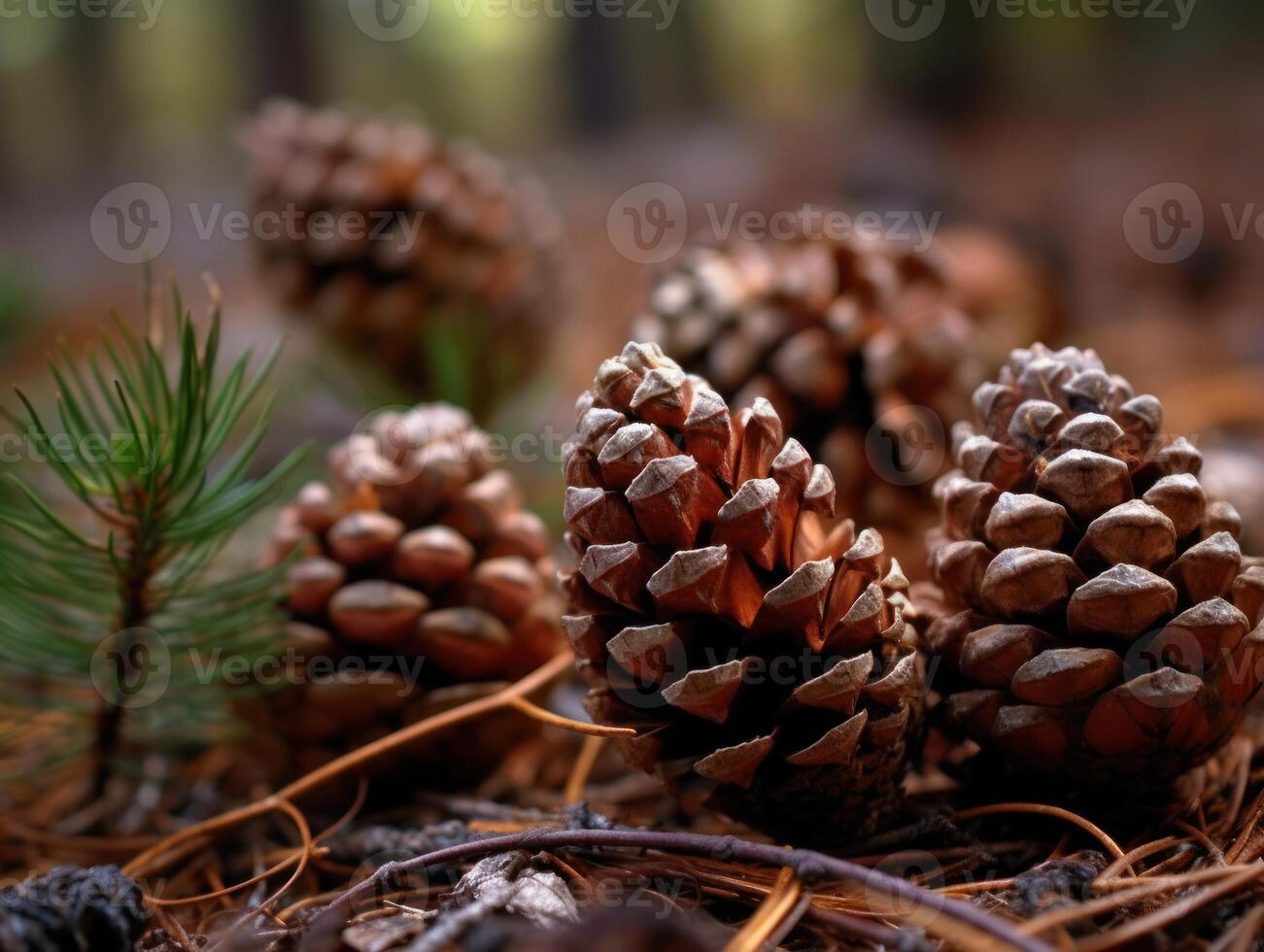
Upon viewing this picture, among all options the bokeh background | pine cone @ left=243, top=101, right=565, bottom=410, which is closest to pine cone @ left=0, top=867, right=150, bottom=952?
the bokeh background

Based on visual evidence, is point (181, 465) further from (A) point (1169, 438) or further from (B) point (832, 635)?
(A) point (1169, 438)

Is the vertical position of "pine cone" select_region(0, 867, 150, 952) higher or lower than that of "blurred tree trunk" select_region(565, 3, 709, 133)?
lower

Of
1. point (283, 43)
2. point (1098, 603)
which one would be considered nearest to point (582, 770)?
point (1098, 603)

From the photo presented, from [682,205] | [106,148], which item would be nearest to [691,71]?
[682,205]

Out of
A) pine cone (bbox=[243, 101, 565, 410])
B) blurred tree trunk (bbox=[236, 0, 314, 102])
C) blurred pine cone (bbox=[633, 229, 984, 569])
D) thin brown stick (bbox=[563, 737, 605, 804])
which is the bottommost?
thin brown stick (bbox=[563, 737, 605, 804])

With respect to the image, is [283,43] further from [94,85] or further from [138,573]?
[138,573]

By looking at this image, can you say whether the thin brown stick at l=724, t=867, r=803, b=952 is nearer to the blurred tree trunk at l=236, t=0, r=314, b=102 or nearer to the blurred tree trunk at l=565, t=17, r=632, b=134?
the blurred tree trunk at l=565, t=17, r=632, b=134

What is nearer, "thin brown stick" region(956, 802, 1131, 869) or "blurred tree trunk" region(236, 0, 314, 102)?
"thin brown stick" region(956, 802, 1131, 869)
